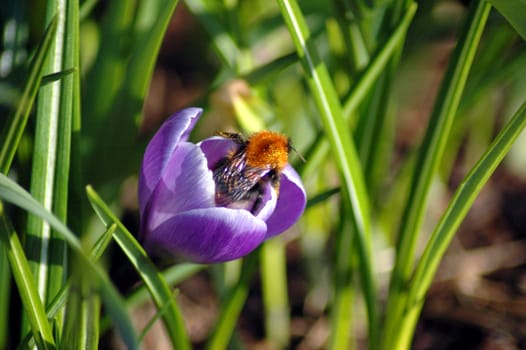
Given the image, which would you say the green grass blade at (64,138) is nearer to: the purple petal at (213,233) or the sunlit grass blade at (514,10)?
the purple petal at (213,233)

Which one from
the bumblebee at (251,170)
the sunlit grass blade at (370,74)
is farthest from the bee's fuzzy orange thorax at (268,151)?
the sunlit grass blade at (370,74)

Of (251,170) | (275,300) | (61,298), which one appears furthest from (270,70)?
(275,300)

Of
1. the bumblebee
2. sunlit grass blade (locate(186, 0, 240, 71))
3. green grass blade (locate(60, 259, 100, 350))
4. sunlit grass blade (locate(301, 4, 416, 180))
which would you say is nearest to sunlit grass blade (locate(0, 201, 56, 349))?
green grass blade (locate(60, 259, 100, 350))

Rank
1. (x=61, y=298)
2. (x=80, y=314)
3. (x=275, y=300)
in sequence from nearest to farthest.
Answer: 1. (x=80, y=314)
2. (x=61, y=298)
3. (x=275, y=300)

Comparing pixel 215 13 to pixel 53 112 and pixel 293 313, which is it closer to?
pixel 53 112

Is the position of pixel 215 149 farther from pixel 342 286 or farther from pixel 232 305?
pixel 342 286
